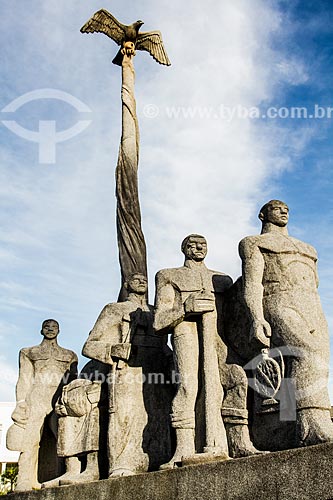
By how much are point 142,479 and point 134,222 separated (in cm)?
717

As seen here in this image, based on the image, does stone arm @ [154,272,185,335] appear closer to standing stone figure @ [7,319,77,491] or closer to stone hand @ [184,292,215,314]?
stone hand @ [184,292,215,314]

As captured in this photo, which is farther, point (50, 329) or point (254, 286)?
point (50, 329)

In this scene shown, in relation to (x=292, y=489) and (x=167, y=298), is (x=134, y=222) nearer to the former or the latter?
(x=167, y=298)

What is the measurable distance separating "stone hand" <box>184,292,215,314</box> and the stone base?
63.1 inches

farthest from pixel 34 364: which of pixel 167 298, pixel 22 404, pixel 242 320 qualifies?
pixel 242 320

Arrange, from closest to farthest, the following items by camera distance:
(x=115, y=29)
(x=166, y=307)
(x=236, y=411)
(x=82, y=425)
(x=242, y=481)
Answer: (x=242, y=481)
(x=236, y=411)
(x=166, y=307)
(x=82, y=425)
(x=115, y=29)

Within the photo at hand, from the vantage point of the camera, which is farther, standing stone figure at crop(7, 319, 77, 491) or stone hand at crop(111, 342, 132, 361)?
standing stone figure at crop(7, 319, 77, 491)

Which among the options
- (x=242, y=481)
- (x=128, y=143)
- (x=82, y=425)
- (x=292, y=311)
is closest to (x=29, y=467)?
(x=82, y=425)

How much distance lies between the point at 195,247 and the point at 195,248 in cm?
1

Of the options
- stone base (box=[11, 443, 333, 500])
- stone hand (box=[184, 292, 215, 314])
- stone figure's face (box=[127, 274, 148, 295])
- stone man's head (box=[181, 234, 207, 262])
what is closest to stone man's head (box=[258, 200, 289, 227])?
stone man's head (box=[181, 234, 207, 262])

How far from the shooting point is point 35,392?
968cm

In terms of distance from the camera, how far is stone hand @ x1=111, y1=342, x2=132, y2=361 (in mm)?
7859

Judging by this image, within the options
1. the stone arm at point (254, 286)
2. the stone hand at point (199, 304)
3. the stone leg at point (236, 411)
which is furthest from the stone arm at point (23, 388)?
the stone arm at point (254, 286)

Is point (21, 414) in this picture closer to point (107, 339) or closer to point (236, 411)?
point (107, 339)
